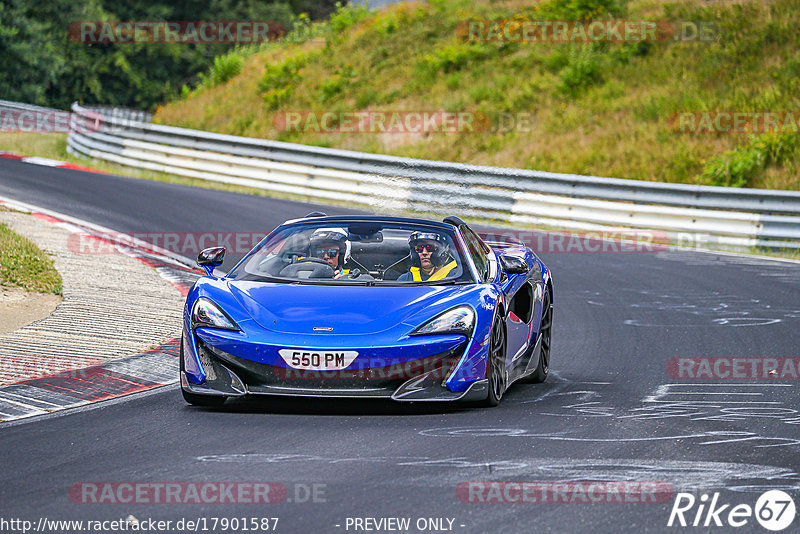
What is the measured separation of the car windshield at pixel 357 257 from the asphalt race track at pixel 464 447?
938 millimetres

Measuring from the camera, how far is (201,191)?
77.2 feet

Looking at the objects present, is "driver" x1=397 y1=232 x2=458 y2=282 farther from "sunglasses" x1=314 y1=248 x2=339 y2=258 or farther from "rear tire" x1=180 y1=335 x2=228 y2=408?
"rear tire" x1=180 y1=335 x2=228 y2=408

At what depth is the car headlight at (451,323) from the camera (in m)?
7.29

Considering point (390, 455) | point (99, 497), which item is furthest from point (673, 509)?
point (99, 497)

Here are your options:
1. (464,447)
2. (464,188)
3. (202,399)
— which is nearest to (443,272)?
(202,399)

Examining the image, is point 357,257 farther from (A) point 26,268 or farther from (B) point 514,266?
(A) point 26,268

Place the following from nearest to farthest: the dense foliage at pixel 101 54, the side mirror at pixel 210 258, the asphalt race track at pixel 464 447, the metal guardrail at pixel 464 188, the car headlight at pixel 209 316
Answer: the asphalt race track at pixel 464 447 < the car headlight at pixel 209 316 < the side mirror at pixel 210 258 < the metal guardrail at pixel 464 188 < the dense foliage at pixel 101 54

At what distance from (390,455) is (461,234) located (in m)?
2.84

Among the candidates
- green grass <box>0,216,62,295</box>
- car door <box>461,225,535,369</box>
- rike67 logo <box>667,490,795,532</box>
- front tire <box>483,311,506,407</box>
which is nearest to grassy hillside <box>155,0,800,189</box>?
green grass <box>0,216,62,295</box>

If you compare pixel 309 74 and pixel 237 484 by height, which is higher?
pixel 309 74

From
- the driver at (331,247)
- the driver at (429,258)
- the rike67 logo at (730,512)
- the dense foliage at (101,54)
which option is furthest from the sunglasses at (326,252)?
the dense foliage at (101,54)

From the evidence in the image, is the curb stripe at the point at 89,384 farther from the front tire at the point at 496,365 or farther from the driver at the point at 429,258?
the front tire at the point at 496,365

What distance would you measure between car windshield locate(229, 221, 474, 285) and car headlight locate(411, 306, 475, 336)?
57 cm

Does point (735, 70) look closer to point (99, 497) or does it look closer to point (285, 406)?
point (285, 406)
